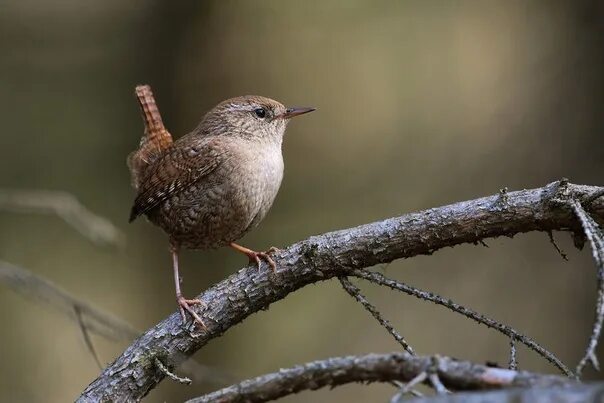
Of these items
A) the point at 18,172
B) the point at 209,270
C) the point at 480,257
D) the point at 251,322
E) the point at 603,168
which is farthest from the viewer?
the point at 18,172

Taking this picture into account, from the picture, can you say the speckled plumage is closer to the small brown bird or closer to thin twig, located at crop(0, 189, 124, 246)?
the small brown bird

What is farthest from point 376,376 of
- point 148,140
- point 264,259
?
point 148,140

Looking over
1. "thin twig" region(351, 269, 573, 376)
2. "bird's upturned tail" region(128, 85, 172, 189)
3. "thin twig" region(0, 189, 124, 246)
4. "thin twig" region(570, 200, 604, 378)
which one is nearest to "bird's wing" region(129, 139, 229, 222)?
"thin twig" region(0, 189, 124, 246)

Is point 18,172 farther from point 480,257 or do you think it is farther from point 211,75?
point 480,257

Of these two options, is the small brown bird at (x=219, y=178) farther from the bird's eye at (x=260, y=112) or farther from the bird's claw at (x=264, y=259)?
the bird's claw at (x=264, y=259)

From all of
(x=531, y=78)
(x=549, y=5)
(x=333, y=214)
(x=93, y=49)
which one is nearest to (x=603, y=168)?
(x=531, y=78)

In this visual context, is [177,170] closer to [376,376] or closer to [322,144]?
[376,376]

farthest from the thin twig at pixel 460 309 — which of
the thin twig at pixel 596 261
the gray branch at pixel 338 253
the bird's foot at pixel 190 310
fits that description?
the bird's foot at pixel 190 310
